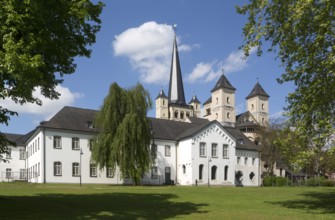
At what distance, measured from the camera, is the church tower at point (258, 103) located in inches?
4518

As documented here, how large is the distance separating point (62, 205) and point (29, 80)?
320 inches

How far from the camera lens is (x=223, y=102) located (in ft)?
355

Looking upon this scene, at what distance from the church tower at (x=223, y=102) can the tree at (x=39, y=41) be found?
92.1m

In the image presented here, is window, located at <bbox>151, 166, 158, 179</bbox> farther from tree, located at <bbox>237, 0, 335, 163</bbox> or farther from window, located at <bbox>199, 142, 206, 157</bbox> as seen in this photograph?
tree, located at <bbox>237, 0, 335, 163</bbox>

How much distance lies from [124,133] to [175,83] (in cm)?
6434

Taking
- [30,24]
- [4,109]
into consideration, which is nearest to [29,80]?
[30,24]

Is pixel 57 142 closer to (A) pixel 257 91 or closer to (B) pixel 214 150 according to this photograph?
(B) pixel 214 150

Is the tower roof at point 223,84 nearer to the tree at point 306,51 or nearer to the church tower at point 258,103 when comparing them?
the church tower at point 258,103

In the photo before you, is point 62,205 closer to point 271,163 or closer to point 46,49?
point 46,49

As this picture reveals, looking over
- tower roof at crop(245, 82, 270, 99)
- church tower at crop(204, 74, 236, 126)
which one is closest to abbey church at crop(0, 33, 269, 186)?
church tower at crop(204, 74, 236, 126)

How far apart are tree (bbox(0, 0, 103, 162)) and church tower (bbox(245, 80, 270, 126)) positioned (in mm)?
100824

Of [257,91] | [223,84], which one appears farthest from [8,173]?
[257,91]

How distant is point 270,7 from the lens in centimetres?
1775

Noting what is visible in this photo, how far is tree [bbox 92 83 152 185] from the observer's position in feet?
139
